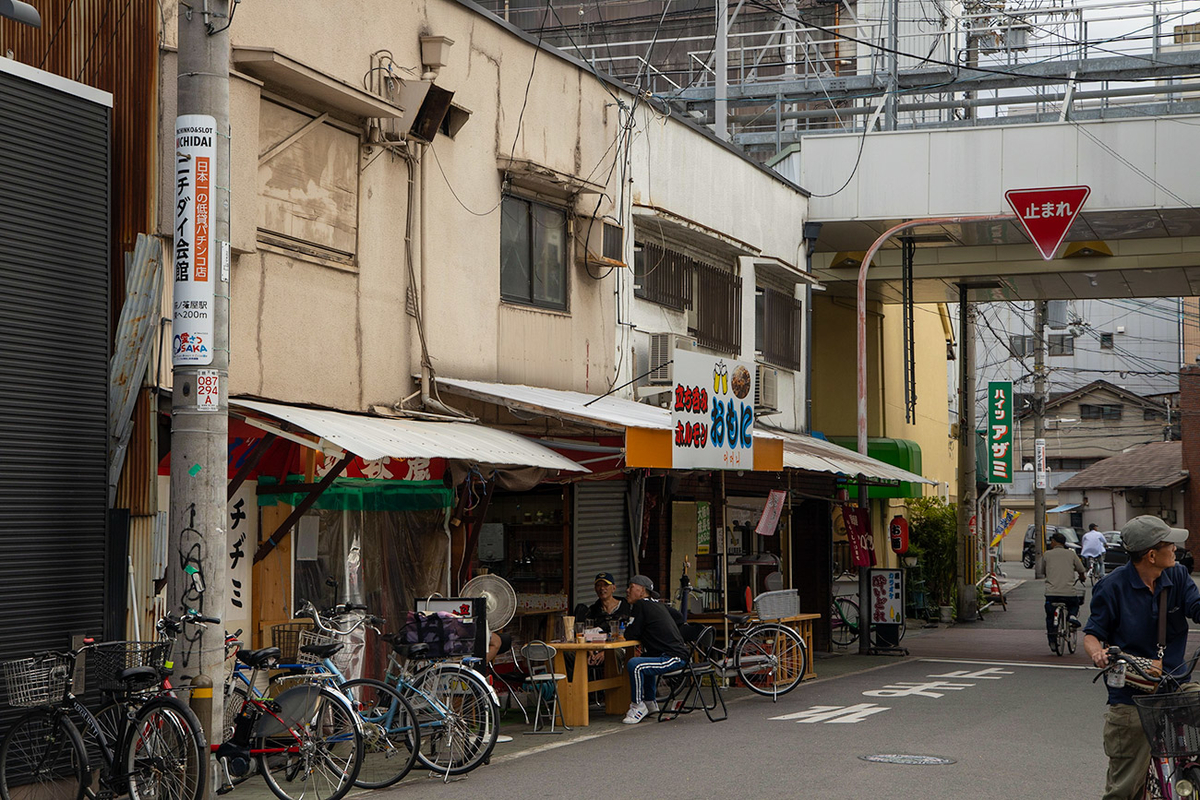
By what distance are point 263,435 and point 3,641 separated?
2.56m

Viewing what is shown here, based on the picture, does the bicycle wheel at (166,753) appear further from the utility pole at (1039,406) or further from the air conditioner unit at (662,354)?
the utility pole at (1039,406)

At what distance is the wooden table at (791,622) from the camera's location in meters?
16.9

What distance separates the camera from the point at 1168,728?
640cm

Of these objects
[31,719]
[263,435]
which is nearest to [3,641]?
[31,719]

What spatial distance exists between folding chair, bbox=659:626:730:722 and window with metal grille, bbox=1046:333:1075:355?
62.3 meters

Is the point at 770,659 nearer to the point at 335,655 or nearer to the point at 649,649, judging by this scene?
the point at 649,649

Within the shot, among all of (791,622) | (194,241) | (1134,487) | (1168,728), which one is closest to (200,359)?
(194,241)

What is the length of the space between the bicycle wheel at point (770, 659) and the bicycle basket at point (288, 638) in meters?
6.39

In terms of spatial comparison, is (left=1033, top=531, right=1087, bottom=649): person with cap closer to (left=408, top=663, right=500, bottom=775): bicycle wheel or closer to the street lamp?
(left=408, top=663, right=500, bottom=775): bicycle wheel

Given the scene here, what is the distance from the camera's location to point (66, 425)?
31.3ft

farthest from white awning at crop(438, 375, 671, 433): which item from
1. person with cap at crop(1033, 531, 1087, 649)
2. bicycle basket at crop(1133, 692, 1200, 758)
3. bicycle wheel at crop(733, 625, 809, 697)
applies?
person with cap at crop(1033, 531, 1087, 649)

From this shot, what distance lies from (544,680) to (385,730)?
137 inches

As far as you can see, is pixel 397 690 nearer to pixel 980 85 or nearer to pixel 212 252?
pixel 212 252

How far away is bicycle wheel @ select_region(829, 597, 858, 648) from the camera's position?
23.6m
